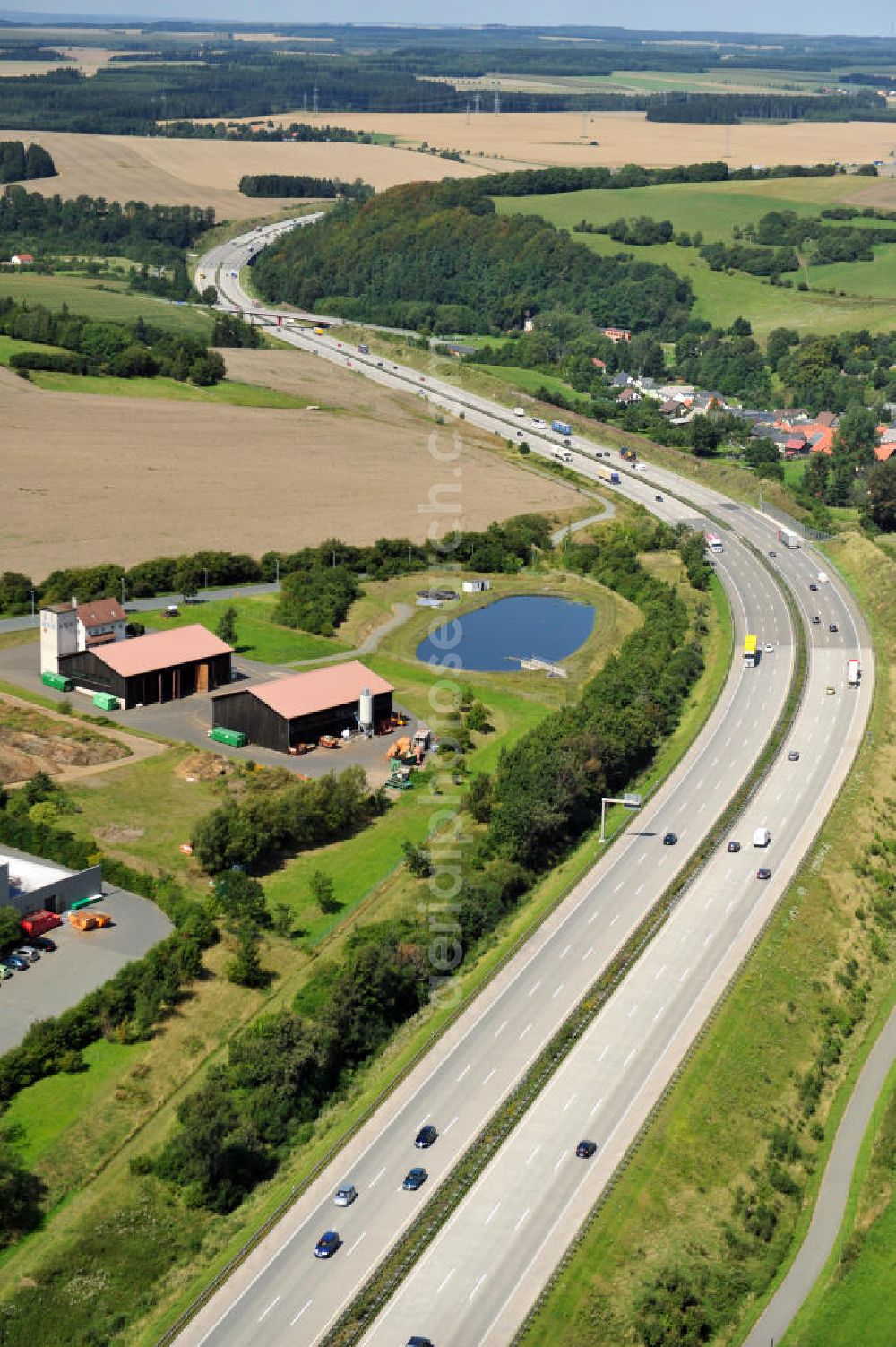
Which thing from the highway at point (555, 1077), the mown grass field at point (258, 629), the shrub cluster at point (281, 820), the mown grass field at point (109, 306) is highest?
the mown grass field at point (109, 306)

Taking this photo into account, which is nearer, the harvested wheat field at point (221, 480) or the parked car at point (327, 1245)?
the parked car at point (327, 1245)

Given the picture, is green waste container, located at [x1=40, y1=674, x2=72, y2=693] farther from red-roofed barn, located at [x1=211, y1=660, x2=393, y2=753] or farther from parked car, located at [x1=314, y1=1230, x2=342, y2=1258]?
parked car, located at [x1=314, y1=1230, x2=342, y2=1258]

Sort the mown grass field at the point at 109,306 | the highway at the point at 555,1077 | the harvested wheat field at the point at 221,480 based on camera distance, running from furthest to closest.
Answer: the mown grass field at the point at 109,306 → the harvested wheat field at the point at 221,480 → the highway at the point at 555,1077

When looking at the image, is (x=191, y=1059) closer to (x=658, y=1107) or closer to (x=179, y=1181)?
(x=179, y=1181)

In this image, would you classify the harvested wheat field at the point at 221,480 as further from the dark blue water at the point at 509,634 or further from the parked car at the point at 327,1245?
the parked car at the point at 327,1245

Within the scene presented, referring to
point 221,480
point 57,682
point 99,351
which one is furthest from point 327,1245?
point 99,351

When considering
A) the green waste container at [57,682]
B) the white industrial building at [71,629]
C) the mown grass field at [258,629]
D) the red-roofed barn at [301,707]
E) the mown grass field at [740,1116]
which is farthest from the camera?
the mown grass field at [258,629]

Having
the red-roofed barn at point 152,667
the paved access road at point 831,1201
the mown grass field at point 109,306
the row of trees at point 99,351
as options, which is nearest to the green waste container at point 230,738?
the red-roofed barn at point 152,667

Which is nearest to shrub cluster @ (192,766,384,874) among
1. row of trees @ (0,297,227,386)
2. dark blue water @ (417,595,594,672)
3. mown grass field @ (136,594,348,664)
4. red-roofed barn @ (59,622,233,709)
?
red-roofed barn @ (59,622,233,709)
